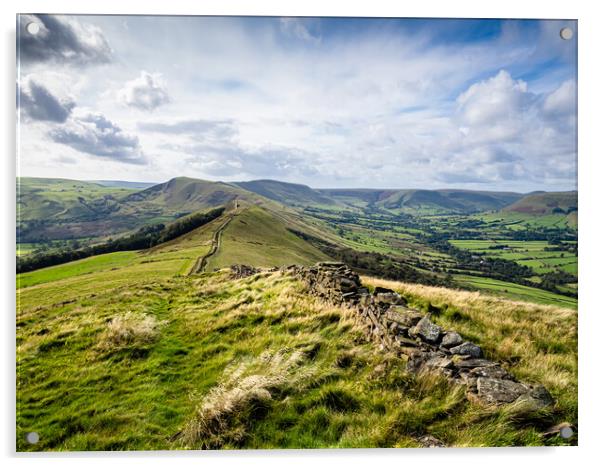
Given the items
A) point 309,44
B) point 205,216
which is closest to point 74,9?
point 309,44

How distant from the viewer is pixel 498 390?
354 cm

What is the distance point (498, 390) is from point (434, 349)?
0.77 m

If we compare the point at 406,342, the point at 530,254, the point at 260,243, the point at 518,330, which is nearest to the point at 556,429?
the point at 518,330

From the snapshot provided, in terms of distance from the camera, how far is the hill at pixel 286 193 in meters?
6.77

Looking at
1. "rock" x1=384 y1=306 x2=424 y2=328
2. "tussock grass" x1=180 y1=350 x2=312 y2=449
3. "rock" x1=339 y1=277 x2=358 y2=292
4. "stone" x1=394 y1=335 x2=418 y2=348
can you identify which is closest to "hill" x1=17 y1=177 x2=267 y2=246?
"rock" x1=339 y1=277 x2=358 y2=292

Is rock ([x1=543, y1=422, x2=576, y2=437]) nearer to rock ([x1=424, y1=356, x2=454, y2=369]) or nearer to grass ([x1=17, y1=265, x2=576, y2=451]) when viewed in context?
grass ([x1=17, y1=265, x2=576, y2=451])

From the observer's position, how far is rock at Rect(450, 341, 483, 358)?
13.0 ft

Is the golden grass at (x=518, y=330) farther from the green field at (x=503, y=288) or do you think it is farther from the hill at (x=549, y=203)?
the hill at (x=549, y=203)

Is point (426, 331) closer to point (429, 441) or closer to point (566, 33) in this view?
point (429, 441)

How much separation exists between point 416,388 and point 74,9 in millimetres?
7374

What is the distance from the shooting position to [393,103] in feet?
17.5

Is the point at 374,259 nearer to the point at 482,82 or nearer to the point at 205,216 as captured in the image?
the point at 482,82

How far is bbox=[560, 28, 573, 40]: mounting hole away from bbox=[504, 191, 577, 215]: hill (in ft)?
8.31

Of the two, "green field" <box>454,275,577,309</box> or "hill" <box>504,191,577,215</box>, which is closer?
"hill" <box>504,191,577,215</box>
